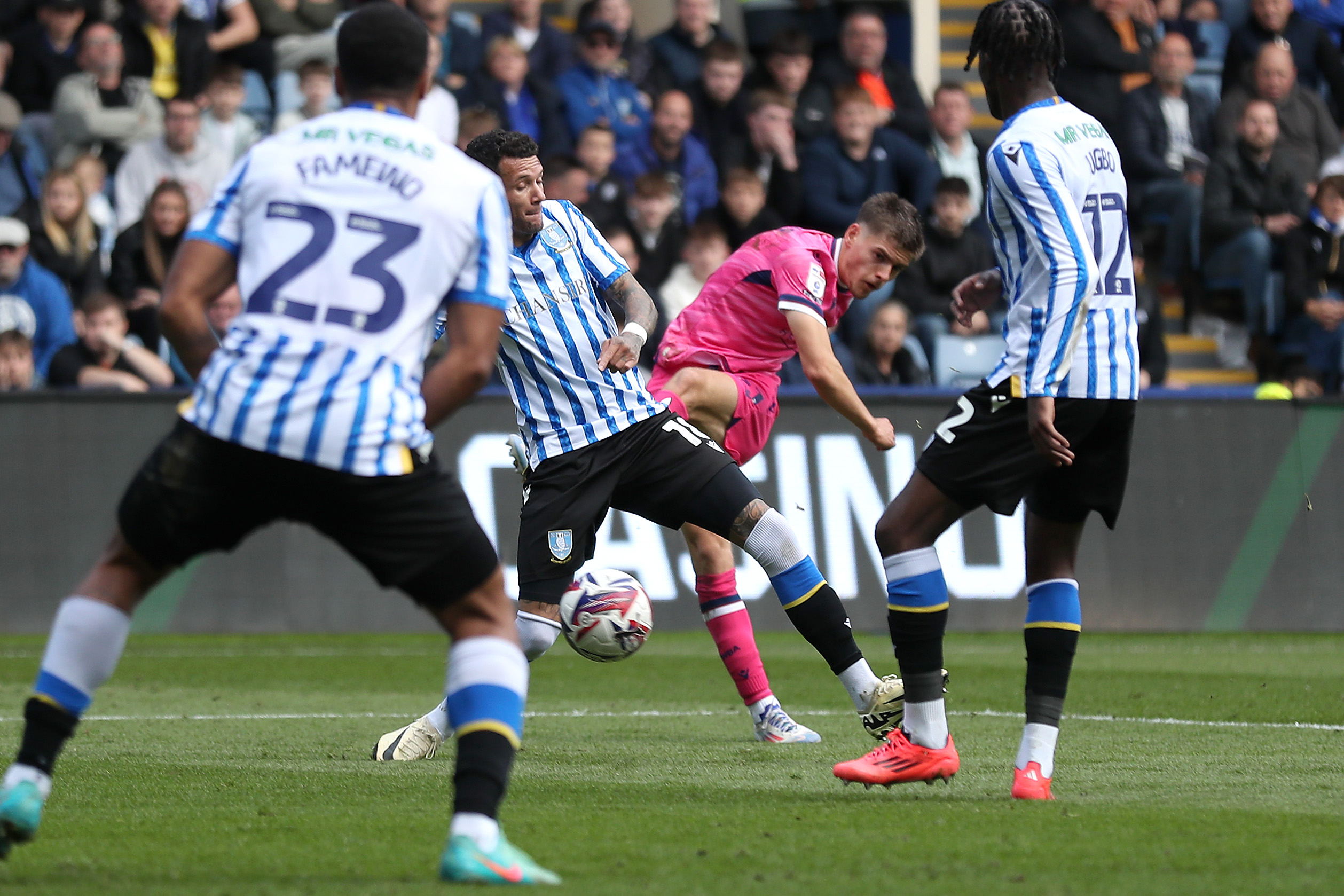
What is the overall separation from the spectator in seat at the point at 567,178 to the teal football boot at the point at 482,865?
1005 centimetres

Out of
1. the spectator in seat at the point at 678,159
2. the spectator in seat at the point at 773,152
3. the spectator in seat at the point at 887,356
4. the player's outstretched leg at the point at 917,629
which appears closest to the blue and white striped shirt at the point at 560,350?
the player's outstretched leg at the point at 917,629

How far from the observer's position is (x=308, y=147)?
13.1 feet

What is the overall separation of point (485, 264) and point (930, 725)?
2215mm

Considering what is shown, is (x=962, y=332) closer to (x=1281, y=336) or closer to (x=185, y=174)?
(x=1281, y=336)

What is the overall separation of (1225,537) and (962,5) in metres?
8.79

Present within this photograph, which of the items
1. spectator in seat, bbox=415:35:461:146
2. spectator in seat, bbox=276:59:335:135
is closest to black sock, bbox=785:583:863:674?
spectator in seat, bbox=415:35:461:146

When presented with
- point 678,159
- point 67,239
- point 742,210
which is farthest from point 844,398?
point 678,159

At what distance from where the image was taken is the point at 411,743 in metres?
6.61

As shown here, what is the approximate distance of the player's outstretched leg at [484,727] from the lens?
3.85 m

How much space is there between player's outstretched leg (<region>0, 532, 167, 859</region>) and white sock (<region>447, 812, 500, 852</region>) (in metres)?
0.85

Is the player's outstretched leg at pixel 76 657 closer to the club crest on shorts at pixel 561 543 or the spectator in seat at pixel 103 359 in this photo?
the club crest on shorts at pixel 561 543

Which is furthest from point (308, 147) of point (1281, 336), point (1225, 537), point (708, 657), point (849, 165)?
point (1281, 336)

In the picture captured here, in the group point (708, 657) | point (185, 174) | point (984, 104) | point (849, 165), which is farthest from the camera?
point (984, 104)

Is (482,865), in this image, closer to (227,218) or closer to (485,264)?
(485,264)
